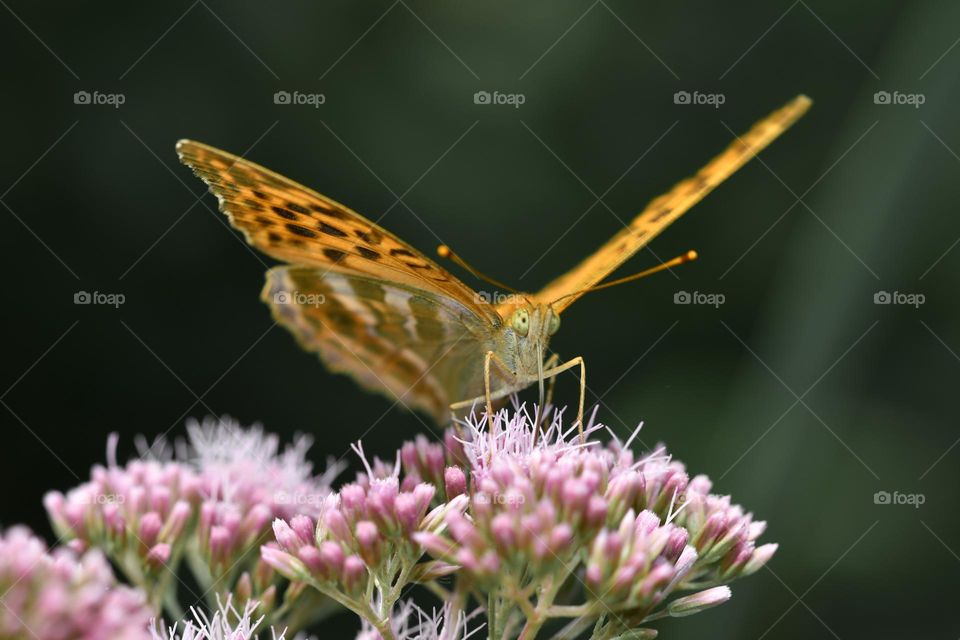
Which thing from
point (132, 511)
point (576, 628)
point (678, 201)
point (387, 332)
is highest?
point (678, 201)

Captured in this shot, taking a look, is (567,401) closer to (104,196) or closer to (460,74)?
(460,74)

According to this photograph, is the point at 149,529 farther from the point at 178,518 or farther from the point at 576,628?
the point at 576,628

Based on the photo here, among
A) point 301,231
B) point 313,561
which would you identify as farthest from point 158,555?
point 301,231

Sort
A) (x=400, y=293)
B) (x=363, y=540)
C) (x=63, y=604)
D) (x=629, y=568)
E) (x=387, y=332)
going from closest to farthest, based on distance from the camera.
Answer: (x=63, y=604) → (x=629, y=568) → (x=363, y=540) → (x=400, y=293) → (x=387, y=332)

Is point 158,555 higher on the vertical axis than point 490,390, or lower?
lower

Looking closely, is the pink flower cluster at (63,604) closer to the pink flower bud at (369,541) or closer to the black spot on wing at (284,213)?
the pink flower bud at (369,541)

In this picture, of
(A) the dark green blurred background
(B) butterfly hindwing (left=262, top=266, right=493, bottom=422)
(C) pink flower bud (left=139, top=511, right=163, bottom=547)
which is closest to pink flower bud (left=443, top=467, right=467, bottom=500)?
(B) butterfly hindwing (left=262, top=266, right=493, bottom=422)
